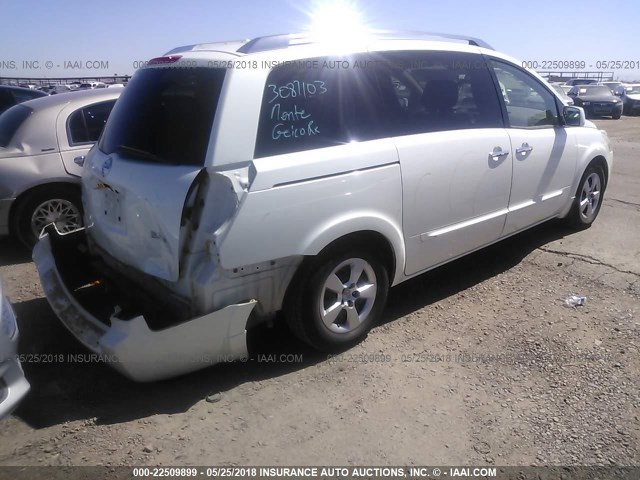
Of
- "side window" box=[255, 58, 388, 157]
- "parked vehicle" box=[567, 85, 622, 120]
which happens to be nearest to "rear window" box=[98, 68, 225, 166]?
"side window" box=[255, 58, 388, 157]

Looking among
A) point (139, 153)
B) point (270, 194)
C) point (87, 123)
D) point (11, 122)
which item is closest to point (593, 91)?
point (87, 123)

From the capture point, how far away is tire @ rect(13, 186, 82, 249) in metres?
5.24

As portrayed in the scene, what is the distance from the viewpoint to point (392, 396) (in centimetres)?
306

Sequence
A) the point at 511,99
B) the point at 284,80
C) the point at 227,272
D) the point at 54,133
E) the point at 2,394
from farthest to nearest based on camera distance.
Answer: the point at 54,133 → the point at 511,99 → the point at 284,80 → the point at 227,272 → the point at 2,394

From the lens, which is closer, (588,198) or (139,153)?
(139,153)

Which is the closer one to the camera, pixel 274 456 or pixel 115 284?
pixel 274 456

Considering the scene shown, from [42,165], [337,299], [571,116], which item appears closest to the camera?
[337,299]

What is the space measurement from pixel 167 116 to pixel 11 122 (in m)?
3.36

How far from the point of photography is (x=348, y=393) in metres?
3.09

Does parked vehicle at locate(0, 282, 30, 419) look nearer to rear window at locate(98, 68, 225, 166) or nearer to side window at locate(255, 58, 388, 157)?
rear window at locate(98, 68, 225, 166)

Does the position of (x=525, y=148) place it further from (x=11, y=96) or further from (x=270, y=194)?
(x=11, y=96)

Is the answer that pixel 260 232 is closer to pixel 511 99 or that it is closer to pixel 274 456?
pixel 274 456

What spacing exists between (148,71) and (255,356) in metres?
1.91

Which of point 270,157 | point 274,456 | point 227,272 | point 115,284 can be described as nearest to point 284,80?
point 270,157
